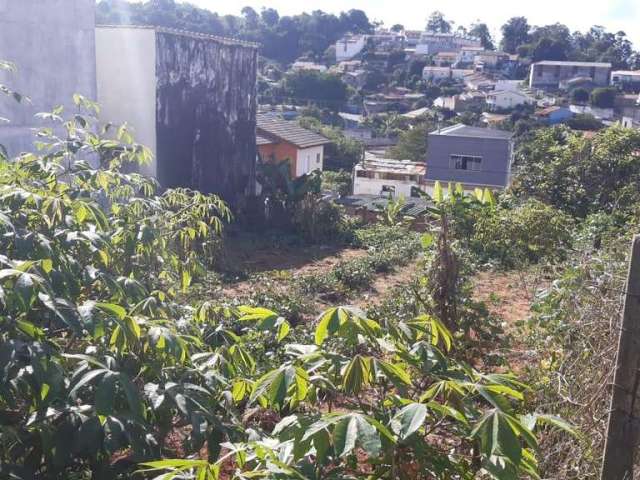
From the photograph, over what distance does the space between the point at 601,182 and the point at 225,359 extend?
432 inches

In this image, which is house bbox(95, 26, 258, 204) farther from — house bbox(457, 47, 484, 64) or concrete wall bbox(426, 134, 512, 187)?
house bbox(457, 47, 484, 64)

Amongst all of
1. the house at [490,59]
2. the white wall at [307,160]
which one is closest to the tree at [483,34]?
the house at [490,59]

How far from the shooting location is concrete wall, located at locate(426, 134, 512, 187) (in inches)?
1262

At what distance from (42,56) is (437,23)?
413ft

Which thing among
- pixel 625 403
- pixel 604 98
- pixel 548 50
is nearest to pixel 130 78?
pixel 625 403

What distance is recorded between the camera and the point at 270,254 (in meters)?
14.4

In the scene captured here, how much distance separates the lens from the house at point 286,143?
22859 millimetres

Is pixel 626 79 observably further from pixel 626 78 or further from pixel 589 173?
pixel 589 173

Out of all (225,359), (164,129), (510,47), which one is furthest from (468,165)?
(510,47)

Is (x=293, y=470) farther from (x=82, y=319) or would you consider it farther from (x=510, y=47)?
(x=510, y=47)

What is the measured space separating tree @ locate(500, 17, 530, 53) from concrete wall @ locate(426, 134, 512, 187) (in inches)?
3078

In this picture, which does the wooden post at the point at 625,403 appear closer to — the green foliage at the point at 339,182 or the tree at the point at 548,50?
the green foliage at the point at 339,182

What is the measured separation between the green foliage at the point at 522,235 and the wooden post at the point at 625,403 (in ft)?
21.7

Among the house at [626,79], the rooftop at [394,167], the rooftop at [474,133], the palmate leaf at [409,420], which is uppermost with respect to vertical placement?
the house at [626,79]
